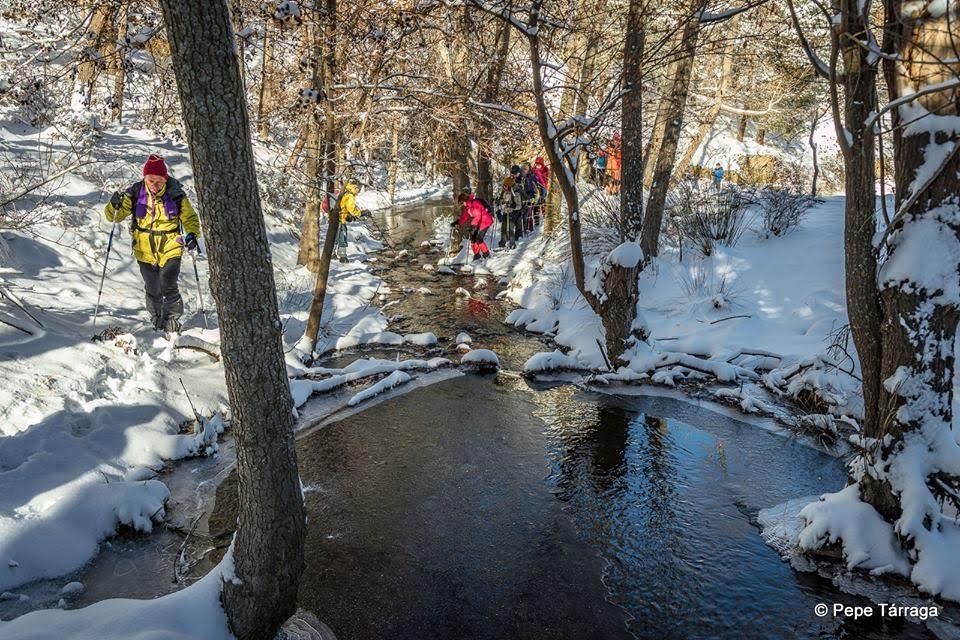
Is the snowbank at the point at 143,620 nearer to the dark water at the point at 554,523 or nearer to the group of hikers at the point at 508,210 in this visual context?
the dark water at the point at 554,523

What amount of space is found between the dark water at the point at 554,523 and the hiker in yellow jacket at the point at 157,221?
274 centimetres

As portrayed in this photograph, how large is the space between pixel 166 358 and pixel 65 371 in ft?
3.60

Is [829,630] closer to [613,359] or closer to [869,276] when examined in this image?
[869,276]

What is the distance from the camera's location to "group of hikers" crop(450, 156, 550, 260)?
541 inches

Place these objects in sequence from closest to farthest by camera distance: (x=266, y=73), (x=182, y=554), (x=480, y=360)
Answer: (x=182, y=554), (x=480, y=360), (x=266, y=73)

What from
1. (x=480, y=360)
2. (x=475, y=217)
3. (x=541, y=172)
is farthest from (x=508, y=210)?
(x=480, y=360)

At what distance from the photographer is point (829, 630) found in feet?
11.2

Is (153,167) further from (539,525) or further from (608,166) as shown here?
(608,166)

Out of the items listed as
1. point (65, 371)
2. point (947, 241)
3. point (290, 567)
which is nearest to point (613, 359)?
point (947, 241)

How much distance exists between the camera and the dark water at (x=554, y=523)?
11.6 feet

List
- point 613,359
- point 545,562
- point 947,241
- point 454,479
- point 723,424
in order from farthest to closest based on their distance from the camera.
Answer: point 613,359, point 723,424, point 454,479, point 545,562, point 947,241

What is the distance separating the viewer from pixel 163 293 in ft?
22.1

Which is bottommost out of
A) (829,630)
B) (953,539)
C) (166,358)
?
(829,630)

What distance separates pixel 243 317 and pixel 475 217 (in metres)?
11.3
